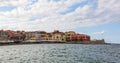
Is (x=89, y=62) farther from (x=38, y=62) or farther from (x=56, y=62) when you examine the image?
(x=38, y=62)

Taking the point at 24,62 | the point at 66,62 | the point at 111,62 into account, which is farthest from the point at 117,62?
the point at 24,62

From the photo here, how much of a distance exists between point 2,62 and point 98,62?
1738cm

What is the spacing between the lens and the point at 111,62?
50.6 meters

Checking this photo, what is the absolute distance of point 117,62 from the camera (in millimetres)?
51000

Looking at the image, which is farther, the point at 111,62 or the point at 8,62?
the point at 111,62

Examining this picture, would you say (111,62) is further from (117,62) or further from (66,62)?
(66,62)

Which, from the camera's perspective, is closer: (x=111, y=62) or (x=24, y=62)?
(x=24, y=62)

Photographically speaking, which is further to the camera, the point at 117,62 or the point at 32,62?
the point at 117,62

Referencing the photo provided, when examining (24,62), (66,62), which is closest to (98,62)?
(66,62)

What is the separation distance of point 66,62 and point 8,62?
33.9 ft

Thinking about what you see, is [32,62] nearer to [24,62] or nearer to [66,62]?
[24,62]

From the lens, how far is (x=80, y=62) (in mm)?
48438

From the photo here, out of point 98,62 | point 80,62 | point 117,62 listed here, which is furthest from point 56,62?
point 117,62

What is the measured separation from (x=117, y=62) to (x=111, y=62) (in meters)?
1.29
